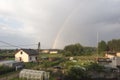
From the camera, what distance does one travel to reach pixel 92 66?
108 feet

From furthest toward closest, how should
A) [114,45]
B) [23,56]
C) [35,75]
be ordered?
[114,45], [23,56], [35,75]

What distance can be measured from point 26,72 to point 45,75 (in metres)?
2.12

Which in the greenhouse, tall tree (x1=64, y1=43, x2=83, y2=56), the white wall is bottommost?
the greenhouse

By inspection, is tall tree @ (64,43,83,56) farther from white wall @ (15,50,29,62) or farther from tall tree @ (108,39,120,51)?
white wall @ (15,50,29,62)

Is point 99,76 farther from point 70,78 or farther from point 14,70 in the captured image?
point 14,70

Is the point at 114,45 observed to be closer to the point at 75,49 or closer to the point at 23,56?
the point at 75,49

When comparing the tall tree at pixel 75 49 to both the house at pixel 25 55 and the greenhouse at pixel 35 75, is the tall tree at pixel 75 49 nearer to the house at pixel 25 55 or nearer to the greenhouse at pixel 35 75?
the house at pixel 25 55

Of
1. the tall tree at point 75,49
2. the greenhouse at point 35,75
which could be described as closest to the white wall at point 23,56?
the greenhouse at point 35,75

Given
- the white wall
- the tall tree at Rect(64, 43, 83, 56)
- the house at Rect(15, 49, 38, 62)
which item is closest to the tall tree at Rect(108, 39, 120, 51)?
the tall tree at Rect(64, 43, 83, 56)

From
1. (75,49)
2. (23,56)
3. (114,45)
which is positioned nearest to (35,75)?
(23,56)

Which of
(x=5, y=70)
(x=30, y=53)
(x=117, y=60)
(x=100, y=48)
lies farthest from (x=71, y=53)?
(x=5, y=70)

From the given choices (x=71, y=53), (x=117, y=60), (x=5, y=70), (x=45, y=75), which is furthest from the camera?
(x=71, y=53)

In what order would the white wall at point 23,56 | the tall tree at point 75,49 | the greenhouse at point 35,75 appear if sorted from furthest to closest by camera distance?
1. the tall tree at point 75,49
2. the white wall at point 23,56
3. the greenhouse at point 35,75

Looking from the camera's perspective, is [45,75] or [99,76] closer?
[45,75]
